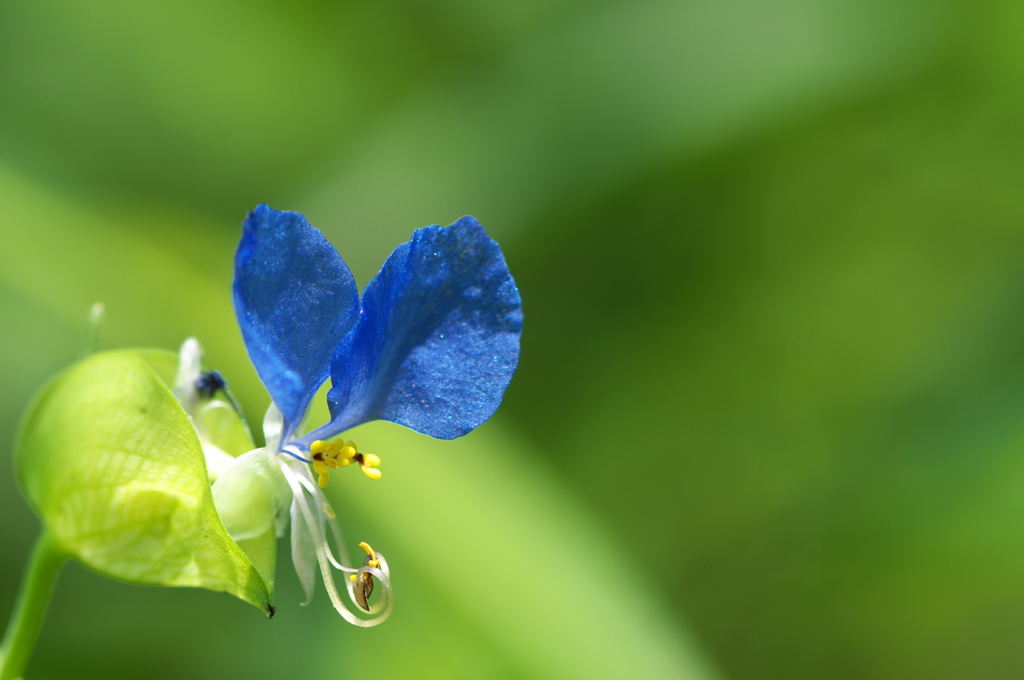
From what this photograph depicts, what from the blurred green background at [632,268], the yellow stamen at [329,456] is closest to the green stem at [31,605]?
the yellow stamen at [329,456]

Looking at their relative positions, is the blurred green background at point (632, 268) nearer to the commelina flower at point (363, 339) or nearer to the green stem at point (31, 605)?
the commelina flower at point (363, 339)

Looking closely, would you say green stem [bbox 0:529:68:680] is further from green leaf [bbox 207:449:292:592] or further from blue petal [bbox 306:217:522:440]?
blue petal [bbox 306:217:522:440]

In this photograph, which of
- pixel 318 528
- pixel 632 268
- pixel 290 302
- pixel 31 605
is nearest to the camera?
pixel 31 605

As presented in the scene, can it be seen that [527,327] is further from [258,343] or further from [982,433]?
[258,343]

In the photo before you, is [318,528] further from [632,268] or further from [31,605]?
[632,268]

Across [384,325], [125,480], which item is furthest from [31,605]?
[384,325]
